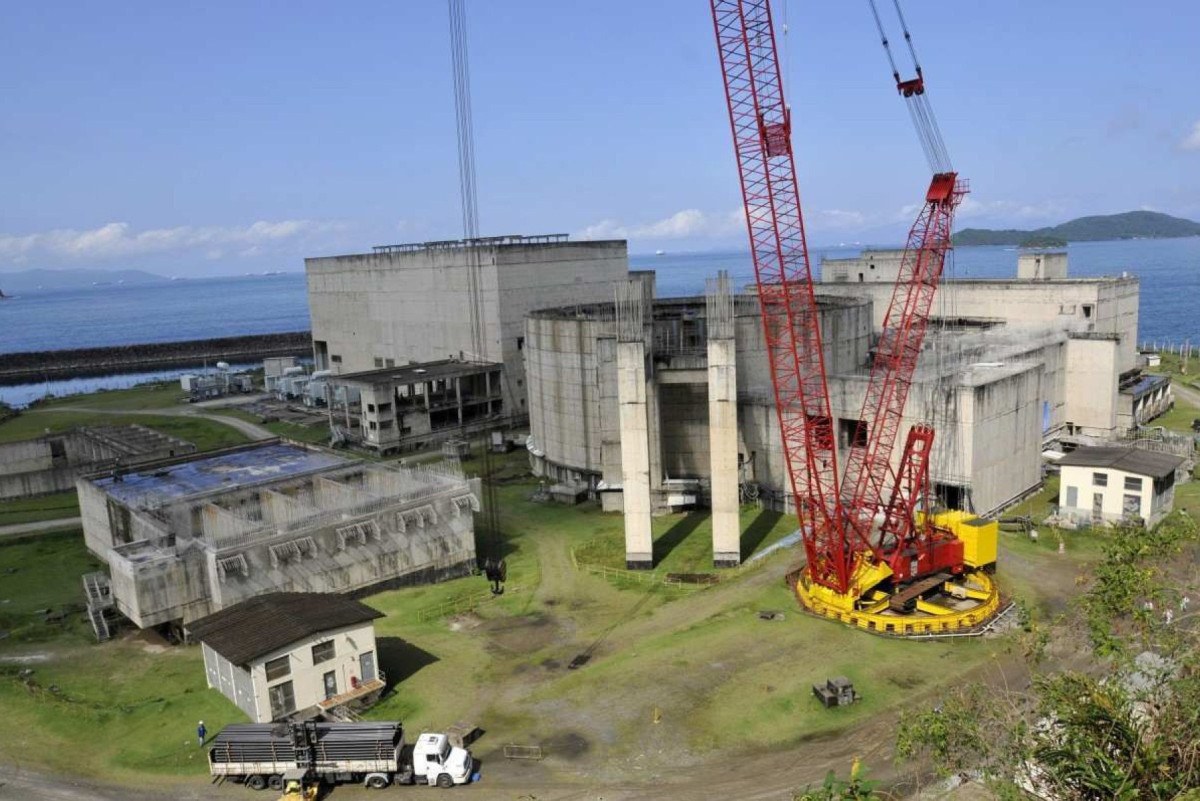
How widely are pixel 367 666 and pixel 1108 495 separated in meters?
40.1

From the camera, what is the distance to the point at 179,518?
4431 cm

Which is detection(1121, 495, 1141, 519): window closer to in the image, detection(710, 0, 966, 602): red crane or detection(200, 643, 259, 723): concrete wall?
detection(710, 0, 966, 602): red crane

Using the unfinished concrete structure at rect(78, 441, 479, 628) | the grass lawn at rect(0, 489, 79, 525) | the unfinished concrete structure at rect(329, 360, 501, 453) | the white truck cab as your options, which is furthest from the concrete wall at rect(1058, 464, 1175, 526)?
the grass lawn at rect(0, 489, 79, 525)

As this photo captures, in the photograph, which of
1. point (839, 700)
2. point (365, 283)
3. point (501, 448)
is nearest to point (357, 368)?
point (365, 283)

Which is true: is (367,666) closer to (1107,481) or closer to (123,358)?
(1107,481)

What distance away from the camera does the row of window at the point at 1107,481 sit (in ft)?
153

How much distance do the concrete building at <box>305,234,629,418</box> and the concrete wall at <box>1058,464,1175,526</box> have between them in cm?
5100

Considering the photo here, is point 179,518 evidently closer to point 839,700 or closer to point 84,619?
point 84,619

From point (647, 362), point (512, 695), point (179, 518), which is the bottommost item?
point (512, 695)

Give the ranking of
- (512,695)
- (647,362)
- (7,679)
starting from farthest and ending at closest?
(647,362) < (7,679) < (512,695)

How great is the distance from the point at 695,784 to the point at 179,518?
3059 centimetres

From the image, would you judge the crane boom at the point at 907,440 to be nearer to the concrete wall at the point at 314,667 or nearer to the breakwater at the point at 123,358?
the concrete wall at the point at 314,667

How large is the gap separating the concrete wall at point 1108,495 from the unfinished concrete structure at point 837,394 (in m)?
3.68

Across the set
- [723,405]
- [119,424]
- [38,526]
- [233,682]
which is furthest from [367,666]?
[119,424]
